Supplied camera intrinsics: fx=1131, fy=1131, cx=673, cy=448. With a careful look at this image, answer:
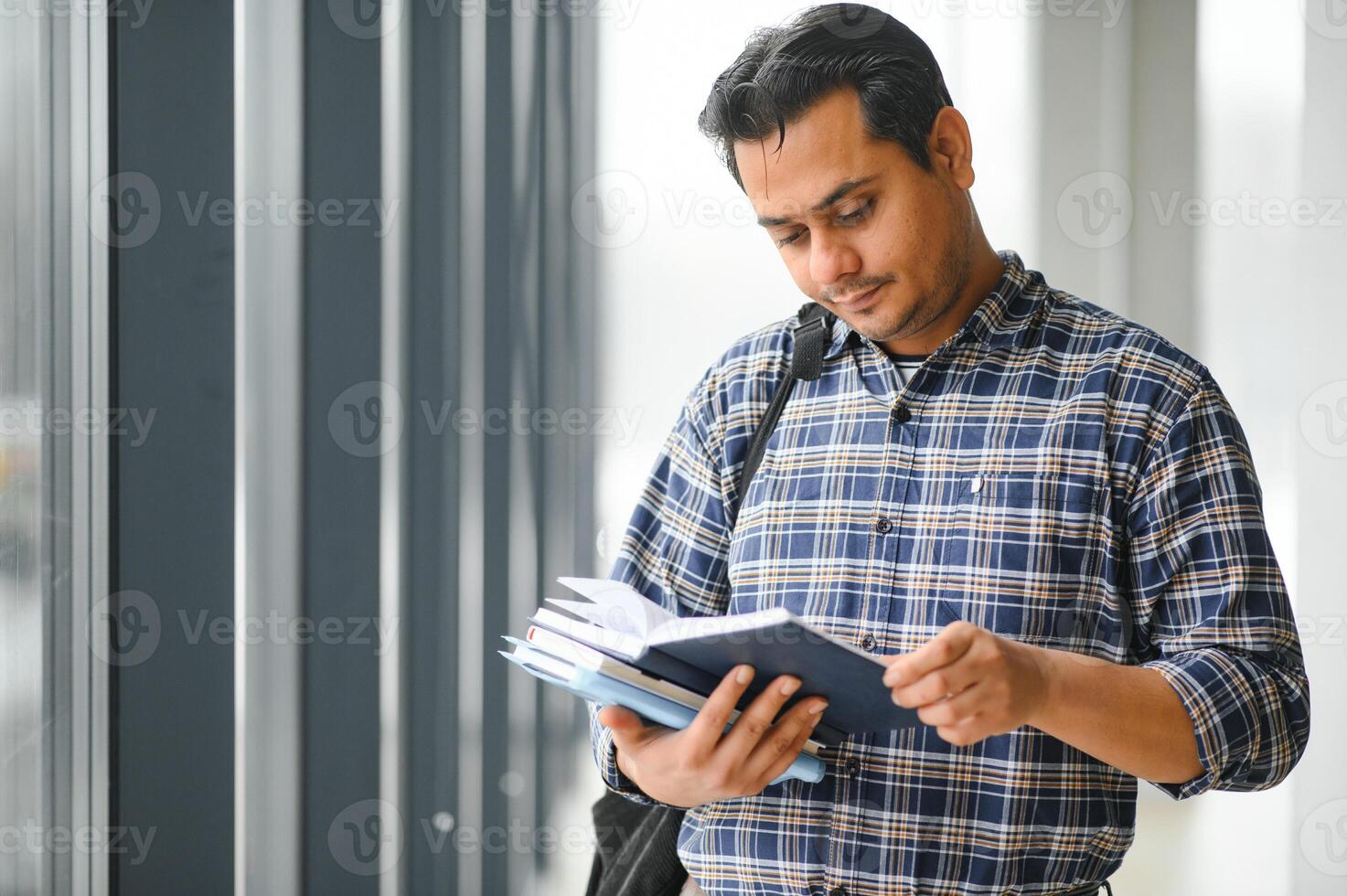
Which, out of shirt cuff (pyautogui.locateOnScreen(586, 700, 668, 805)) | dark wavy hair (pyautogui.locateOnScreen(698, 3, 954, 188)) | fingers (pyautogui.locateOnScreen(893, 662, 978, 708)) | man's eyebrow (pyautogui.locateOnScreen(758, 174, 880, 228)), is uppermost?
dark wavy hair (pyautogui.locateOnScreen(698, 3, 954, 188))

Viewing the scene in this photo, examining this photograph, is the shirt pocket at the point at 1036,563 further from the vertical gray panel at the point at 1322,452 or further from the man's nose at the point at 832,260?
the vertical gray panel at the point at 1322,452

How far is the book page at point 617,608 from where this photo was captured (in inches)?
35.2

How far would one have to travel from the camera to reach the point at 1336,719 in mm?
1915

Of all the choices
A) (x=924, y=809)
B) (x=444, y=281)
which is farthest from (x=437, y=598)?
(x=924, y=809)

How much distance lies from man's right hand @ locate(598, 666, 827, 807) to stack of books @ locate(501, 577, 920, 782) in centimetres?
1

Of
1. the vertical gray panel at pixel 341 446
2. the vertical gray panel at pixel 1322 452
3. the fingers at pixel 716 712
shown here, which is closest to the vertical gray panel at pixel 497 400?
the vertical gray panel at pixel 341 446

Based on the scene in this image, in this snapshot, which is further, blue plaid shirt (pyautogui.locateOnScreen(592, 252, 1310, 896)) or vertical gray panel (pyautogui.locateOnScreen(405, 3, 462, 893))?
vertical gray panel (pyautogui.locateOnScreen(405, 3, 462, 893))

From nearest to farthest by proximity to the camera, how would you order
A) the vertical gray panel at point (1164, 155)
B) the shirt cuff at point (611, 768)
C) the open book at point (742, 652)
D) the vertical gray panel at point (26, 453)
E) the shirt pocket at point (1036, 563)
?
1. the open book at point (742, 652)
2. the shirt pocket at point (1036, 563)
3. the shirt cuff at point (611, 768)
4. the vertical gray panel at point (26, 453)
5. the vertical gray panel at point (1164, 155)

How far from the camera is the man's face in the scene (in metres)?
1.04

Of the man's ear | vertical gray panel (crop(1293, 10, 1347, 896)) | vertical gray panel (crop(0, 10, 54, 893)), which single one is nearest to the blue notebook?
the man's ear

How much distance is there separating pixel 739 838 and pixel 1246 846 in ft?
4.73

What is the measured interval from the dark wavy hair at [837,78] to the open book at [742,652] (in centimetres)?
45

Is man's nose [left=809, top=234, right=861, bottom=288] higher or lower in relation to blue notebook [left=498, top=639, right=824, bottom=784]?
higher

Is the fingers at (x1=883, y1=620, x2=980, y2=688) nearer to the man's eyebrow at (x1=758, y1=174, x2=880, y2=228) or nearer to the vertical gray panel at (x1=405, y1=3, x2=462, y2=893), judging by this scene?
the man's eyebrow at (x1=758, y1=174, x2=880, y2=228)
